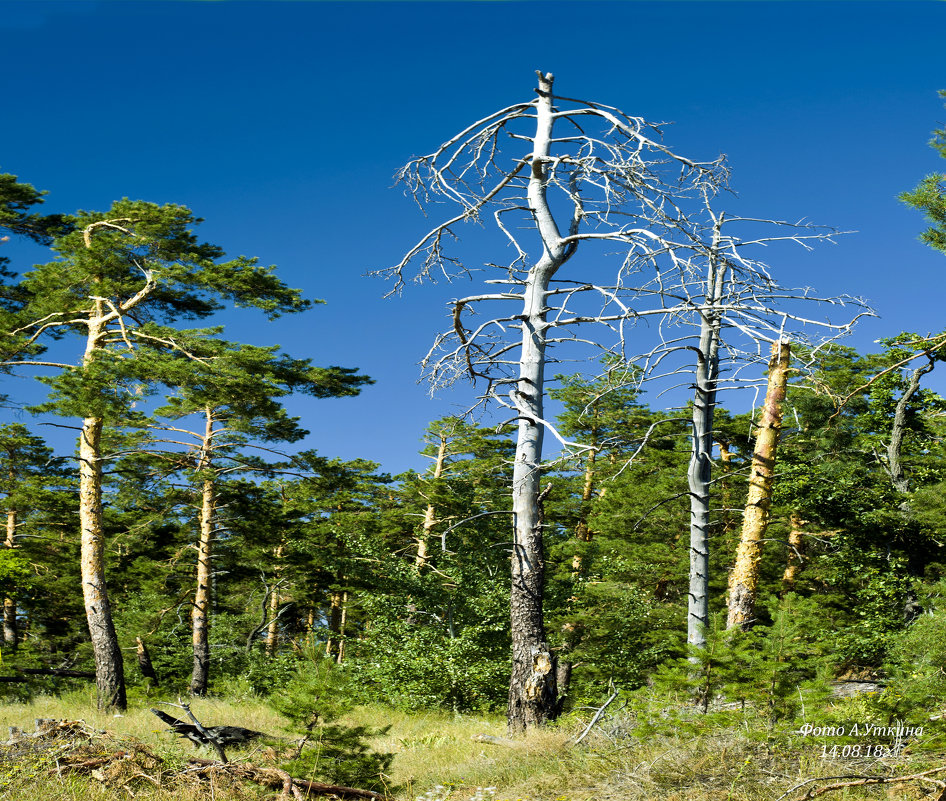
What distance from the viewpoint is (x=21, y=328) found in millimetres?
14789

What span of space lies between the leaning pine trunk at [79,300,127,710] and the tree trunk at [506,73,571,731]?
28.4 ft

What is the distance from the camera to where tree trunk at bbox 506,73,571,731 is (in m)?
8.13

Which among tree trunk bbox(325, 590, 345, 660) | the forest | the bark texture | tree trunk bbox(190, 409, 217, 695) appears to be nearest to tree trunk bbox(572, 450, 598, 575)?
the forest

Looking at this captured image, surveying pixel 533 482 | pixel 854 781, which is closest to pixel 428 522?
pixel 533 482

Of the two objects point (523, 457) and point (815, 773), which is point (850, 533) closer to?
point (523, 457)

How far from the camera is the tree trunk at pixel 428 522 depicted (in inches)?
746

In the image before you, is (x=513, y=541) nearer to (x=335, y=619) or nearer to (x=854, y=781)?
(x=854, y=781)

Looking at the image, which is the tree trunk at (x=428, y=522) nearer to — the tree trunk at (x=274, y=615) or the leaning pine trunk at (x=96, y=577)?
the leaning pine trunk at (x=96, y=577)

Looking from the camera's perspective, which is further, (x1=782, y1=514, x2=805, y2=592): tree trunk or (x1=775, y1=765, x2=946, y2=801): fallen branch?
(x1=782, y1=514, x2=805, y2=592): tree trunk

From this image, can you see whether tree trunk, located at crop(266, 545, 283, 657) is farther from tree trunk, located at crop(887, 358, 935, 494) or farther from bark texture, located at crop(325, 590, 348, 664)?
tree trunk, located at crop(887, 358, 935, 494)

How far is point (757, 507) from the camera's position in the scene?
415 inches

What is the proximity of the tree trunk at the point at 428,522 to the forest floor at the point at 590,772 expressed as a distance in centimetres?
986

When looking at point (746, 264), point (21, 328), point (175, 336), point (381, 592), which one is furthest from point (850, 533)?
point (21, 328)

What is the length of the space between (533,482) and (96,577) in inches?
376
